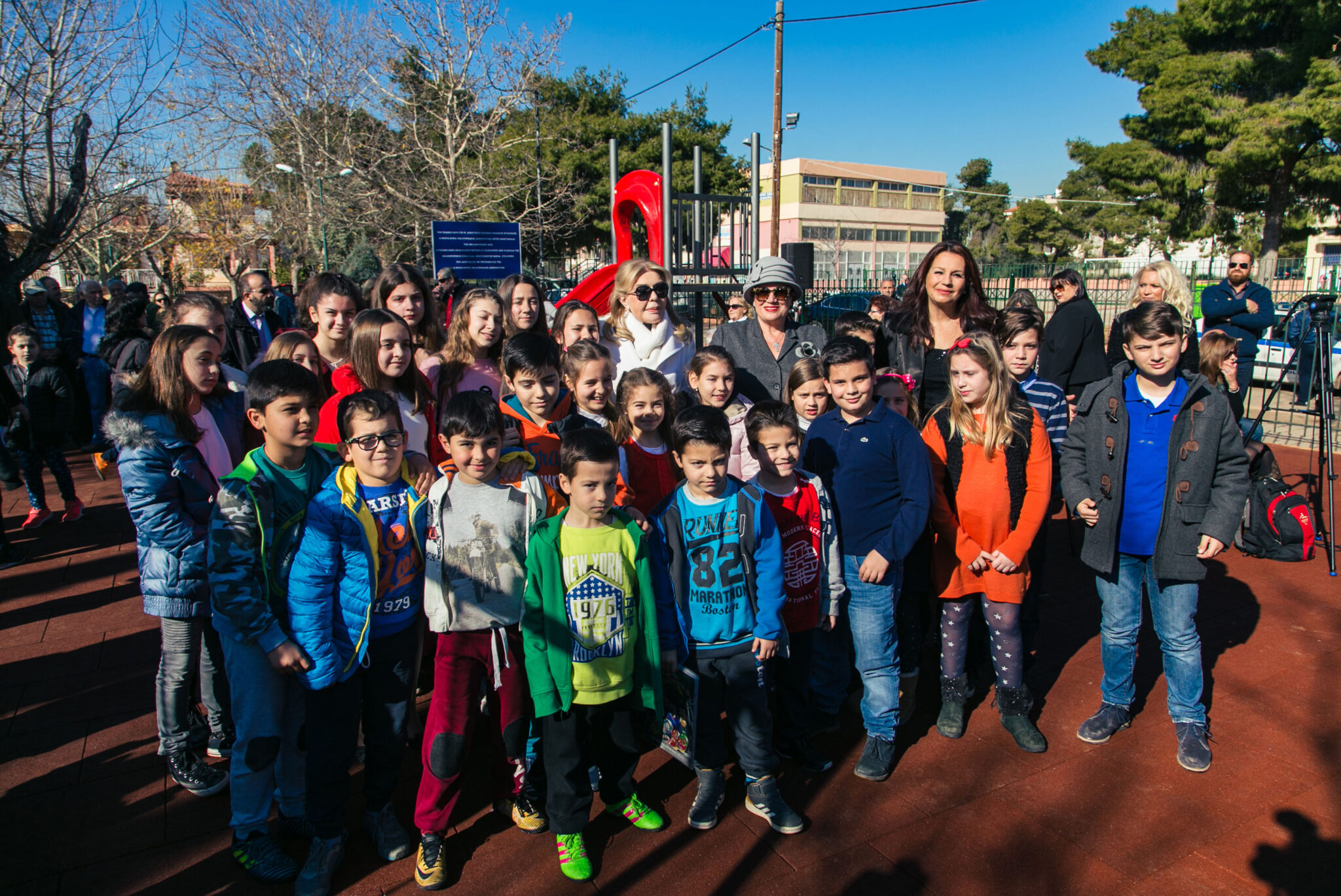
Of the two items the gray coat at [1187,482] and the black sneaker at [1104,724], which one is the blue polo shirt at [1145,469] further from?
the black sneaker at [1104,724]

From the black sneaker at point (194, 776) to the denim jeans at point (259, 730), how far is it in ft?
1.70

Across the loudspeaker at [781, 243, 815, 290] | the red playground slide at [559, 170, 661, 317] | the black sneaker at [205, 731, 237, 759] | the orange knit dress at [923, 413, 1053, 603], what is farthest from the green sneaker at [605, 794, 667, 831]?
the loudspeaker at [781, 243, 815, 290]

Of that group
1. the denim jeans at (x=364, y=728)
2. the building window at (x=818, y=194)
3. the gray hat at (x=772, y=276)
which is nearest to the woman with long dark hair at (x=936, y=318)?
the gray hat at (x=772, y=276)

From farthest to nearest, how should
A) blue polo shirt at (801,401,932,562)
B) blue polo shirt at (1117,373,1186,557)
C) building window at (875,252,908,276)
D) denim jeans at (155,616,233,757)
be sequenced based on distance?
1. building window at (875,252,908,276)
2. blue polo shirt at (1117,373,1186,557)
3. blue polo shirt at (801,401,932,562)
4. denim jeans at (155,616,233,757)

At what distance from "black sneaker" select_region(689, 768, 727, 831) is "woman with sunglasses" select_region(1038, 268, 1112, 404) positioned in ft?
13.3

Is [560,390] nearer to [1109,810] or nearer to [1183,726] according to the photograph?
[1109,810]

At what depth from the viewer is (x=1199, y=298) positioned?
34.0 feet

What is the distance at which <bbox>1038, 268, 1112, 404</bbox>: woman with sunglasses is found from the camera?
550 centimetres

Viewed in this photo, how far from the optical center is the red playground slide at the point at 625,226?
909 centimetres

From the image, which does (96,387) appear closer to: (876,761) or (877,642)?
(877,642)

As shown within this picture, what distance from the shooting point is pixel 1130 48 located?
86.3ft

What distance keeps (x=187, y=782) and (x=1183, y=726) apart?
12.9 ft

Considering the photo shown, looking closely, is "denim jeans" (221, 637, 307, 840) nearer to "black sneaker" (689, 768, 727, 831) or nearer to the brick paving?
the brick paving

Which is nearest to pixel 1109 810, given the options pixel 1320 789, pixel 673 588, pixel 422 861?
pixel 1320 789
